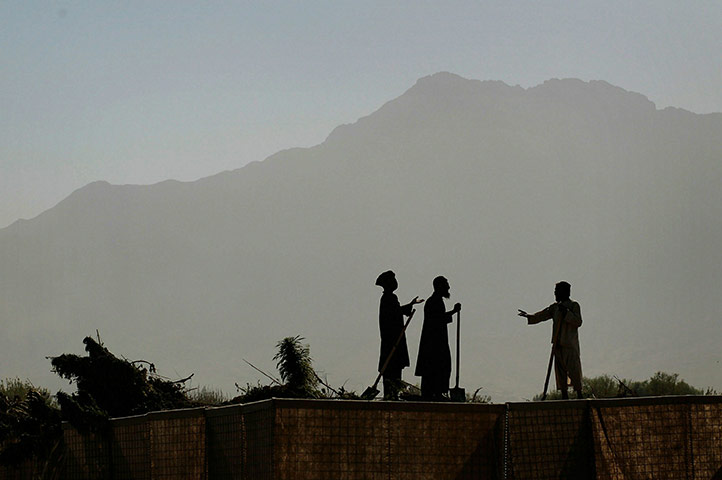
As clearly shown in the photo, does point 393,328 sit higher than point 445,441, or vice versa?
point 393,328

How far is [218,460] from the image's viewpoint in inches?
543

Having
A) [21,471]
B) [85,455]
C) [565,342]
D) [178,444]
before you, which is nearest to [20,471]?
[21,471]

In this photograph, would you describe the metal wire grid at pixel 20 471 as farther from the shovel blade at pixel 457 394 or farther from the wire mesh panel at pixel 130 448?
the shovel blade at pixel 457 394

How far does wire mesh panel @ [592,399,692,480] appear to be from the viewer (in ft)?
46.6

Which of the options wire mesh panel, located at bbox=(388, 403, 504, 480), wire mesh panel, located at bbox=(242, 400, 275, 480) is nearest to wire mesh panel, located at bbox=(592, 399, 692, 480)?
wire mesh panel, located at bbox=(388, 403, 504, 480)

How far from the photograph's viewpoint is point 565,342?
16.9m

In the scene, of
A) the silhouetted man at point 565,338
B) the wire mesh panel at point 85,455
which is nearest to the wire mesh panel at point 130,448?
the wire mesh panel at point 85,455

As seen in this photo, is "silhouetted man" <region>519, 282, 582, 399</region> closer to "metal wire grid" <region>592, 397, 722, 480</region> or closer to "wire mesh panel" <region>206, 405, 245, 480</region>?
"metal wire grid" <region>592, 397, 722, 480</region>

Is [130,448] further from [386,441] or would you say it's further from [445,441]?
[445,441]

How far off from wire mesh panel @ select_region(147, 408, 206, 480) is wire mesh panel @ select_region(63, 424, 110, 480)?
1668 millimetres

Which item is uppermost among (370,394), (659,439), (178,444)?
(370,394)

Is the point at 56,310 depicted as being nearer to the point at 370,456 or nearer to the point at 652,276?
the point at 652,276

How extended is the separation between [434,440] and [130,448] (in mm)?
4286

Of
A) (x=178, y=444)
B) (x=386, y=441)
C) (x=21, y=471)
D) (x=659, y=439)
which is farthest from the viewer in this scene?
(x=21, y=471)
